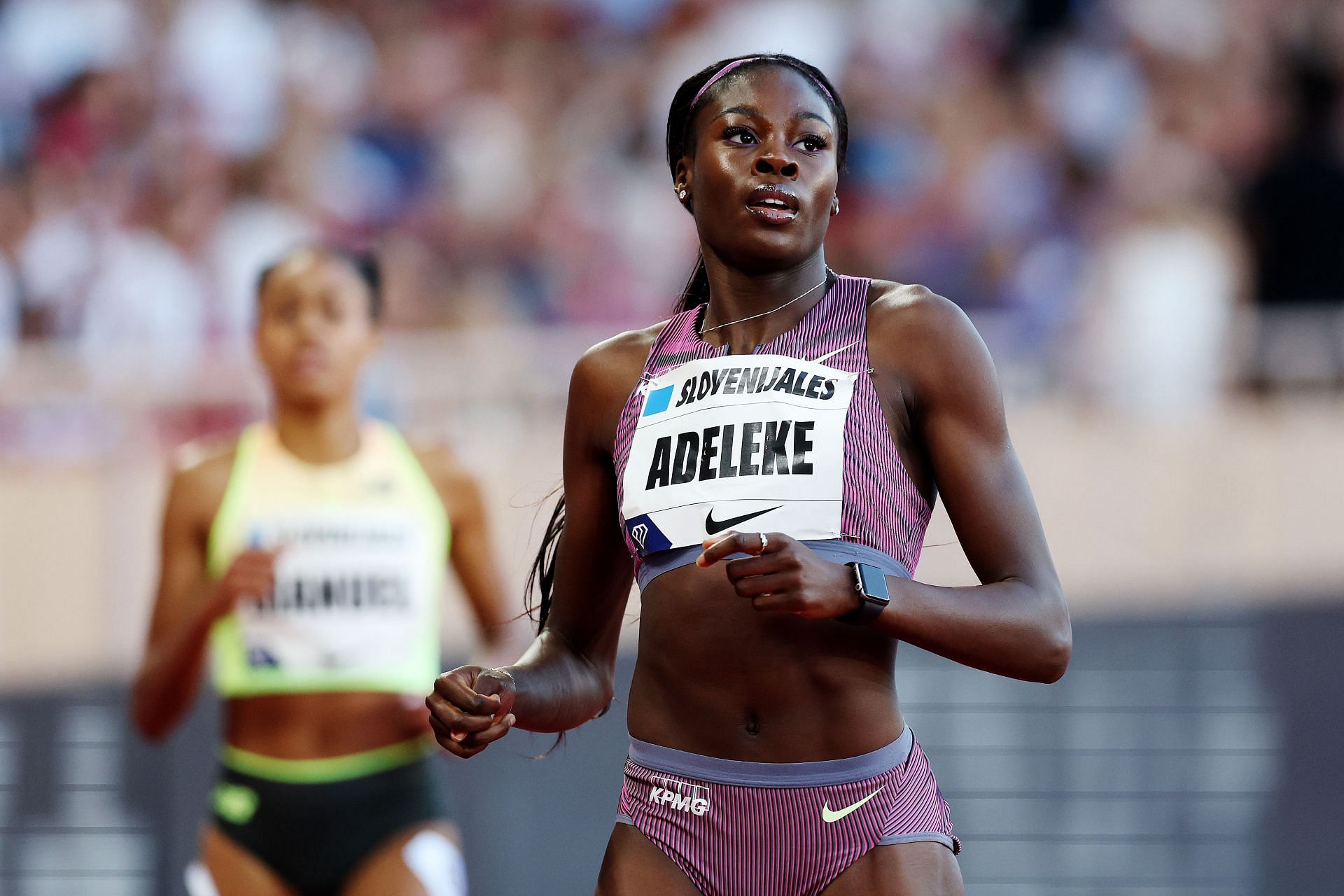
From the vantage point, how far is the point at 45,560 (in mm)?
6484

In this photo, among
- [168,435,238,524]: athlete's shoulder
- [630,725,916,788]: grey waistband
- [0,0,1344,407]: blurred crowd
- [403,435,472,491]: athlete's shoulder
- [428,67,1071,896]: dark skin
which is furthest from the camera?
[0,0,1344,407]: blurred crowd

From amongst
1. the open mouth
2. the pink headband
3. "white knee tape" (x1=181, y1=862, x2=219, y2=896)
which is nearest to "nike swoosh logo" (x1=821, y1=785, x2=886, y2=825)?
the open mouth

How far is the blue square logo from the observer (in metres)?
2.89

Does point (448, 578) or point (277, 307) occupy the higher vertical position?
point (277, 307)

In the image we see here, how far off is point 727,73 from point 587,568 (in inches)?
33.8

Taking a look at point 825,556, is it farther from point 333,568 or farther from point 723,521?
point 333,568

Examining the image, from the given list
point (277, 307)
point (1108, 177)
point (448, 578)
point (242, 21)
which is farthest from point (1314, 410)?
point (242, 21)

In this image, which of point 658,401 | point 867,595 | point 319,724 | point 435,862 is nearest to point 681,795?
point 867,595

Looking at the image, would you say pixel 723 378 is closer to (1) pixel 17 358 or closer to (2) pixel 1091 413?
(2) pixel 1091 413

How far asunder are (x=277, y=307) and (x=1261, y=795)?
3.91m

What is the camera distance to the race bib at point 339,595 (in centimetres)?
460

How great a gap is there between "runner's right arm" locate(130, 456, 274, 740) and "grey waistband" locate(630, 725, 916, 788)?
184cm

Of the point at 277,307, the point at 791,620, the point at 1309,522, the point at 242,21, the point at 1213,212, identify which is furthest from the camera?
the point at 242,21

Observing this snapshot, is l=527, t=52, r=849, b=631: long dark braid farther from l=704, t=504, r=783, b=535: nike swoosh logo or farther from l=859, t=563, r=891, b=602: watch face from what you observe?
l=859, t=563, r=891, b=602: watch face
